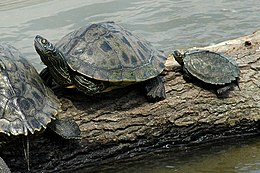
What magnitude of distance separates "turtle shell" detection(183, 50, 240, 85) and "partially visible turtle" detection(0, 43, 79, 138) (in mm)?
1284

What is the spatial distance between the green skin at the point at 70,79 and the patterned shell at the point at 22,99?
163mm

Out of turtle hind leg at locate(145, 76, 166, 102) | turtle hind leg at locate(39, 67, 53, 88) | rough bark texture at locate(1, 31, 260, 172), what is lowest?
rough bark texture at locate(1, 31, 260, 172)

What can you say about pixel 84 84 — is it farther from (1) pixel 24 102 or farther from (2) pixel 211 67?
(2) pixel 211 67

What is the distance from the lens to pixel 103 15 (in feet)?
34.3

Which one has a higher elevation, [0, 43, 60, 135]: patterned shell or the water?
[0, 43, 60, 135]: patterned shell

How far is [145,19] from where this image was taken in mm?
10070

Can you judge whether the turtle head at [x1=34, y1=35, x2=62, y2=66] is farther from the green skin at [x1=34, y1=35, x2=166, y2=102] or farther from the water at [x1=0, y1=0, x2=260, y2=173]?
the water at [x1=0, y1=0, x2=260, y2=173]

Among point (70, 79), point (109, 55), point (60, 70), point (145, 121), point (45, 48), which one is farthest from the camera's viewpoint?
point (145, 121)

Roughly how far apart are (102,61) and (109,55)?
100 millimetres

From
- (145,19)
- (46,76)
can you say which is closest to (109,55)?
(46,76)

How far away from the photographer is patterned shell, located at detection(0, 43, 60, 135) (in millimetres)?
4105

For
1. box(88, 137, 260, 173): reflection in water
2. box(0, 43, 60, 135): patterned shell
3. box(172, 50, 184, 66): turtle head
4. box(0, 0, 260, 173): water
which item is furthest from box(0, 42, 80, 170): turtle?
box(0, 0, 260, 173): water

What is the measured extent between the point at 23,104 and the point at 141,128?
115cm

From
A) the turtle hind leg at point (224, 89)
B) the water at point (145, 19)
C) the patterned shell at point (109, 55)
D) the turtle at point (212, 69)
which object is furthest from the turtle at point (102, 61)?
the water at point (145, 19)
